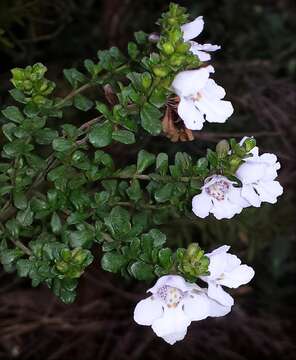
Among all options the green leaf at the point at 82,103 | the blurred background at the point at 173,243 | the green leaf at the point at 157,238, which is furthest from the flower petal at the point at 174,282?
the blurred background at the point at 173,243

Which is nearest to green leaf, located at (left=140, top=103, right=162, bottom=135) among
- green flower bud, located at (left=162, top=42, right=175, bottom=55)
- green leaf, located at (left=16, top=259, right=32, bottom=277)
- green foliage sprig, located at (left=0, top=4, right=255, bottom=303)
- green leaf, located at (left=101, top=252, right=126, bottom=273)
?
green foliage sprig, located at (left=0, top=4, right=255, bottom=303)

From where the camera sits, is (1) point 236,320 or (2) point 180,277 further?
(1) point 236,320

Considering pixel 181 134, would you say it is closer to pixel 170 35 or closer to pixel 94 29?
pixel 170 35

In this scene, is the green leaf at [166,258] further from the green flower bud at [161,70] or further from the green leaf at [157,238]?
the green flower bud at [161,70]

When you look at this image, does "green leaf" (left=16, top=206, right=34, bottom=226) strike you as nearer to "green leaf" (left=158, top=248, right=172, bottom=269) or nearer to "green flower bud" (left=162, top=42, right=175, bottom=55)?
"green leaf" (left=158, top=248, right=172, bottom=269)

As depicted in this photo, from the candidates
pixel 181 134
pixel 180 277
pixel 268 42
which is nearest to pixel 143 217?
pixel 181 134

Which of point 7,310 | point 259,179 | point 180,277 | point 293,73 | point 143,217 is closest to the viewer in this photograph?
point 180,277

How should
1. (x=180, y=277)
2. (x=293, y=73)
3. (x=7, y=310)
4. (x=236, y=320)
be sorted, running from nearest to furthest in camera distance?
(x=180, y=277)
(x=7, y=310)
(x=236, y=320)
(x=293, y=73)

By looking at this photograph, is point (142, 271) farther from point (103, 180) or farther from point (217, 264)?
point (103, 180)
